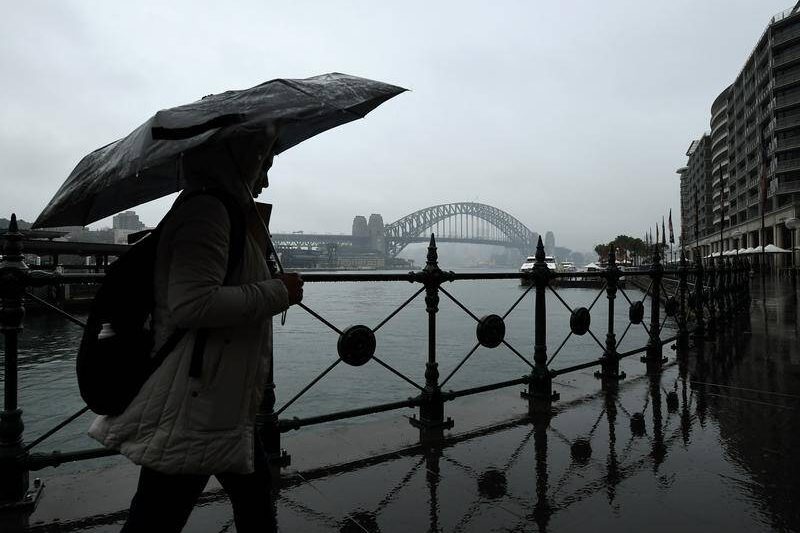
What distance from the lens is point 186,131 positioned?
56.7 inches

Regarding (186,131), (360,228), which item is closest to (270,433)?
(186,131)

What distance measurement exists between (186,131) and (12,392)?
2.34m

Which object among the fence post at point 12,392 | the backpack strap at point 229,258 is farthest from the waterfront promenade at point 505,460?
the backpack strap at point 229,258

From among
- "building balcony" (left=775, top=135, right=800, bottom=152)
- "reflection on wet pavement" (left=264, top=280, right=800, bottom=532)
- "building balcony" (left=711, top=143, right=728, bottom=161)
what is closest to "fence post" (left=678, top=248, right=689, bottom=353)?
"reflection on wet pavement" (left=264, top=280, right=800, bottom=532)

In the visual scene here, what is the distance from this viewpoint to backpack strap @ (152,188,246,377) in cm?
154

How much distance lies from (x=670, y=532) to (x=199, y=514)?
7.94 ft

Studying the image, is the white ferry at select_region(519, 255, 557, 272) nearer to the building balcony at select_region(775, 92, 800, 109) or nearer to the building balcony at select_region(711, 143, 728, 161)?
the building balcony at select_region(775, 92, 800, 109)

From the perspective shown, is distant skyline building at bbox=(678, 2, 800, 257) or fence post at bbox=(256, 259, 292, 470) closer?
fence post at bbox=(256, 259, 292, 470)

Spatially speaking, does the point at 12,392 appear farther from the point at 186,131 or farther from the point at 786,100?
the point at 786,100

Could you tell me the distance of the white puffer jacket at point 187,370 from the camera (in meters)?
1.51

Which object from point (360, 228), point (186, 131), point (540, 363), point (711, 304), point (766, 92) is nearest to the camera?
point (186, 131)

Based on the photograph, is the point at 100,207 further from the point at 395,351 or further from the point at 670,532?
the point at 395,351

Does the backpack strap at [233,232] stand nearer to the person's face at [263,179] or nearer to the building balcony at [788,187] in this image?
the person's face at [263,179]

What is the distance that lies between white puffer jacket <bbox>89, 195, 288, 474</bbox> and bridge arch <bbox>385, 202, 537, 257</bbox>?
5592 inches
